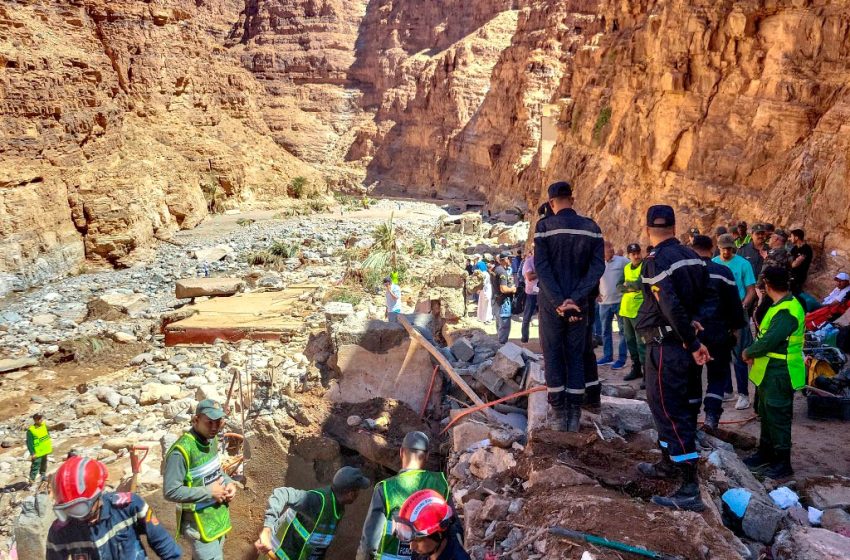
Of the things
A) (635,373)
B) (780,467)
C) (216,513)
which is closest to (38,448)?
(216,513)

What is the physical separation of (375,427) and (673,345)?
2883 mm

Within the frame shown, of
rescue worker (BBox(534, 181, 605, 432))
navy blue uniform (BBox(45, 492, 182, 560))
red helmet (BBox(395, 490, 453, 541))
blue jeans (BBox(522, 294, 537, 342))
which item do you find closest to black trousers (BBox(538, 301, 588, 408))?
rescue worker (BBox(534, 181, 605, 432))

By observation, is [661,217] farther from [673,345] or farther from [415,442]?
[415,442]

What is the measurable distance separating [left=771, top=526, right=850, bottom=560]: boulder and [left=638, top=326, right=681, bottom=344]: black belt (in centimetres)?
115

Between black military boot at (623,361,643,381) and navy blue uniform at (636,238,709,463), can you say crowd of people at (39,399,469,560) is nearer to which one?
navy blue uniform at (636,238,709,463)

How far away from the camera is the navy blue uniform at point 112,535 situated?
9.89ft

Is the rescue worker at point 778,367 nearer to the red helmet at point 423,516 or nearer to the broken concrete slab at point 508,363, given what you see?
the broken concrete slab at point 508,363

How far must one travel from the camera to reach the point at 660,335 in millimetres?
3689

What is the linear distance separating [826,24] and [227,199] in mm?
30692

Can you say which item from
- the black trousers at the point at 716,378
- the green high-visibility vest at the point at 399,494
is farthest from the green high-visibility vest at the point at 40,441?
the black trousers at the point at 716,378

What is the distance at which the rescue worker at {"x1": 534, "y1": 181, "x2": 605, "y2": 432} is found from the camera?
4.22m

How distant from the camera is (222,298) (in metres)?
15.8

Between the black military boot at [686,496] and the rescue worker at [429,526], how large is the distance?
Answer: 132cm

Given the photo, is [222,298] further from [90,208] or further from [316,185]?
[316,185]
